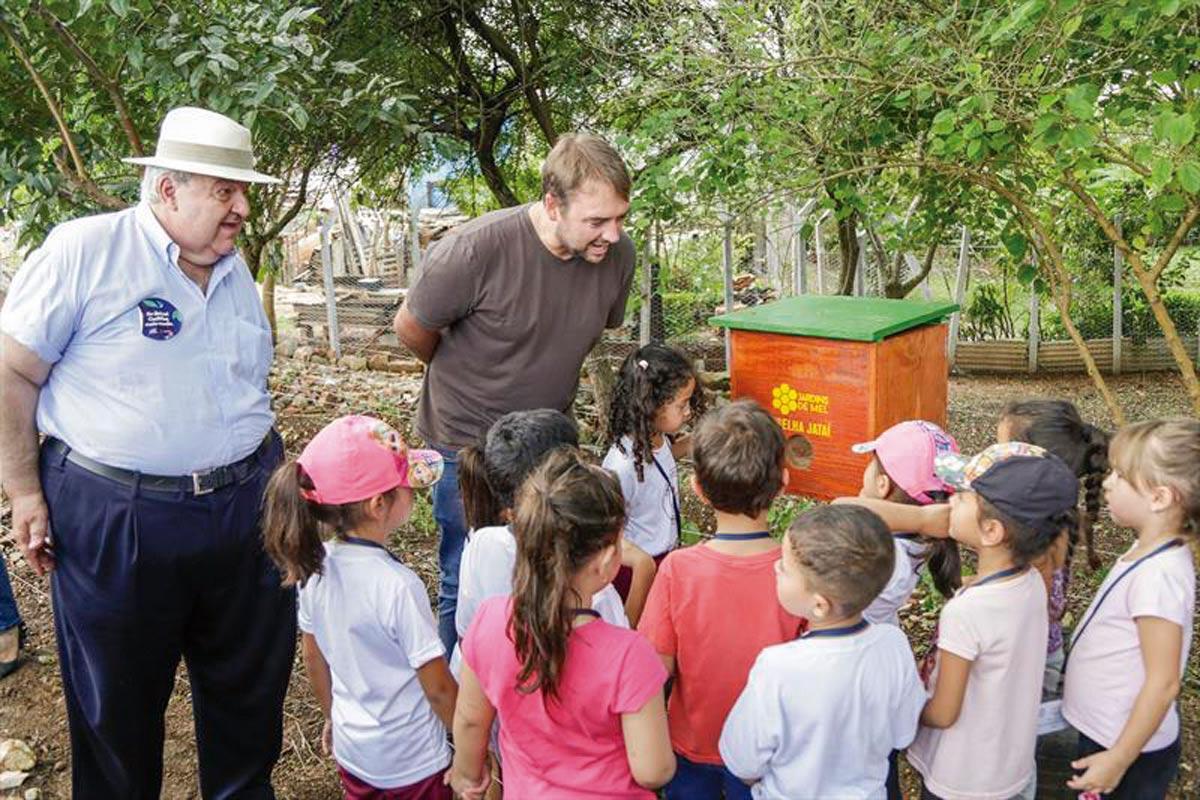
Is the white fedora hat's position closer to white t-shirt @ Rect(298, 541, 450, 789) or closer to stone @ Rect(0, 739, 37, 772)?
white t-shirt @ Rect(298, 541, 450, 789)

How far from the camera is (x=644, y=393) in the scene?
2750 mm

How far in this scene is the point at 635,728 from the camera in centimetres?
174

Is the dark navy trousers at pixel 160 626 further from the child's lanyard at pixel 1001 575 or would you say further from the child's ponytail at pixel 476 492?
the child's lanyard at pixel 1001 575

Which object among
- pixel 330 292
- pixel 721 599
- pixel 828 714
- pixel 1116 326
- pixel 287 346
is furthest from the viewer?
pixel 287 346

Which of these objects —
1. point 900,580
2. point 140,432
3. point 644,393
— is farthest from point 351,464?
point 900,580

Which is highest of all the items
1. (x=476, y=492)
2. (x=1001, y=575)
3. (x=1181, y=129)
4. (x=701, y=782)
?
(x=1181, y=129)

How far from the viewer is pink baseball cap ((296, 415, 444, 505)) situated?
2096 millimetres

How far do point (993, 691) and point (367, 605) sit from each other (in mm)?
1283

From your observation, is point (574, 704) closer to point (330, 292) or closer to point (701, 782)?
point (701, 782)

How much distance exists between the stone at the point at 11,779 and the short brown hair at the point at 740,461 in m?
2.32

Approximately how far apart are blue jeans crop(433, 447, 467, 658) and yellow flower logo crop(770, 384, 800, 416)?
3.18 feet

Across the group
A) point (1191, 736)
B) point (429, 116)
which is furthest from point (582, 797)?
point (429, 116)

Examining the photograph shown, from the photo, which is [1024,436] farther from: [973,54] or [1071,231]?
[1071,231]

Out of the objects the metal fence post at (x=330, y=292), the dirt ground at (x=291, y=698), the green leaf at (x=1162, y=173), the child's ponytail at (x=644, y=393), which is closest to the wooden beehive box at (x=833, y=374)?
the child's ponytail at (x=644, y=393)
